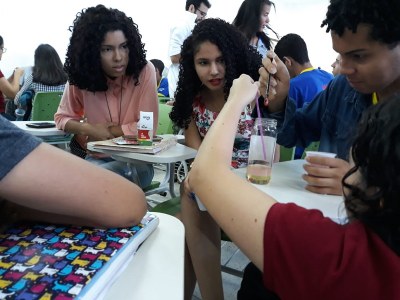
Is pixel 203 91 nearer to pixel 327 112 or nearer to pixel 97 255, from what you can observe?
pixel 327 112

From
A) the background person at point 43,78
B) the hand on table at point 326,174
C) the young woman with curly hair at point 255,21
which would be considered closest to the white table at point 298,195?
the hand on table at point 326,174

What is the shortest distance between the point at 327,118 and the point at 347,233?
0.98 meters

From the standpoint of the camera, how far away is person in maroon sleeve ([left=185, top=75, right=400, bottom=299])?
426 mm

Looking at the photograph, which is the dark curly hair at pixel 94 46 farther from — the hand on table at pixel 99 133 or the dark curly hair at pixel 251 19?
the dark curly hair at pixel 251 19

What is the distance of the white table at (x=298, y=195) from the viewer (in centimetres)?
80

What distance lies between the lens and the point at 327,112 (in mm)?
1358

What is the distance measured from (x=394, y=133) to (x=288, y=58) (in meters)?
2.86

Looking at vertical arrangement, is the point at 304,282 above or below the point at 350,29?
below

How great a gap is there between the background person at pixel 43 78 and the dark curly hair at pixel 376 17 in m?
3.05

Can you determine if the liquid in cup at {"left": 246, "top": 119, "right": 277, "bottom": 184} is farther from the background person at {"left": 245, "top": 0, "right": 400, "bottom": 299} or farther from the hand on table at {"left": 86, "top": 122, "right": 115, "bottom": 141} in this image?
the hand on table at {"left": 86, "top": 122, "right": 115, "bottom": 141}

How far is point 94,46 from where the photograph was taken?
1912 millimetres

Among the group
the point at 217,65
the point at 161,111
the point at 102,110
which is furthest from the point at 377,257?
the point at 161,111

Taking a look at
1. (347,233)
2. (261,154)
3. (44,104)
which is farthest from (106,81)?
(347,233)

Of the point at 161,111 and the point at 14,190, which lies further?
the point at 161,111
